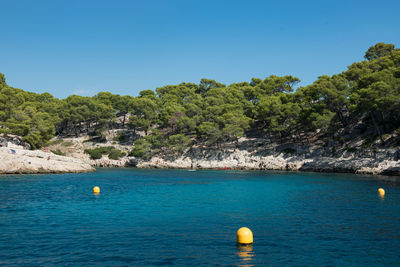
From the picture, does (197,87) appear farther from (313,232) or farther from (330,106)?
(313,232)

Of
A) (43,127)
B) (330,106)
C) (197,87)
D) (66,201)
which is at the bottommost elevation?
(66,201)

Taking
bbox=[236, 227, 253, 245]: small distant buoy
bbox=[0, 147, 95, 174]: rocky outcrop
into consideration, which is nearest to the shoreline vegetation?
bbox=[0, 147, 95, 174]: rocky outcrop

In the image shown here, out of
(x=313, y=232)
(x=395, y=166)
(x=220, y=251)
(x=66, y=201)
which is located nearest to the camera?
(x=220, y=251)

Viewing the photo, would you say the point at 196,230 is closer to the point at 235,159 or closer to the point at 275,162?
the point at 275,162

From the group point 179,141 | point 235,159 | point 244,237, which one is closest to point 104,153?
point 179,141

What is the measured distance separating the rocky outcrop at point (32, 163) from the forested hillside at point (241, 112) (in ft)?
35.5

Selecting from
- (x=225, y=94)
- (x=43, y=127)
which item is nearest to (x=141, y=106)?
(x=225, y=94)

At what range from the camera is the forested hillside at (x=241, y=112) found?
56609 millimetres

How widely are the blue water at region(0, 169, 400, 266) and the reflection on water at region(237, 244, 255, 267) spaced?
0.04 meters

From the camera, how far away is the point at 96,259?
35.6ft

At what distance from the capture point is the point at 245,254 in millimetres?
11570

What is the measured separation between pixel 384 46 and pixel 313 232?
8842cm

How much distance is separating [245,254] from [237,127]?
63.6 meters

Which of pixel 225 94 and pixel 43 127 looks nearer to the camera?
pixel 43 127
